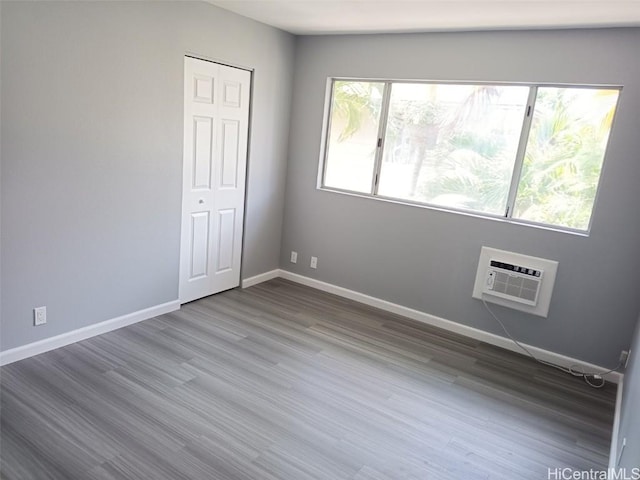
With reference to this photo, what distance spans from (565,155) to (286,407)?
2679 millimetres

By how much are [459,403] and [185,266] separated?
2401mm

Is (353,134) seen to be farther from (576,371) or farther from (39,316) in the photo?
(39,316)

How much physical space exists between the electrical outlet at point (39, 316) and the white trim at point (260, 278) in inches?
73.8

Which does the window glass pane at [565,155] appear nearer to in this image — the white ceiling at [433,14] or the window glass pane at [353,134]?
the white ceiling at [433,14]

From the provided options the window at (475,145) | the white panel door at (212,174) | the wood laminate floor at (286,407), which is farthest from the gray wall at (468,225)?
the white panel door at (212,174)

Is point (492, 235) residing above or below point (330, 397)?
above

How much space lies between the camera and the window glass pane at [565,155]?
3238 millimetres

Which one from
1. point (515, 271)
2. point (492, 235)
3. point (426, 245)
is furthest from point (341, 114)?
point (515, 271)

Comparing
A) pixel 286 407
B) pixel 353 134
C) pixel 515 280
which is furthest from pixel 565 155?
pixel 286 407

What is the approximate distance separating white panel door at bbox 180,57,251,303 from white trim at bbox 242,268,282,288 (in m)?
0.18

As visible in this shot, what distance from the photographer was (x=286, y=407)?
2.63 m

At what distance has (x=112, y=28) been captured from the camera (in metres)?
2.90

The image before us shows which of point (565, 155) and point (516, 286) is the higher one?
point (565, 155)

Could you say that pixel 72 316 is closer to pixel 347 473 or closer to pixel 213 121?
pixel 213 121
